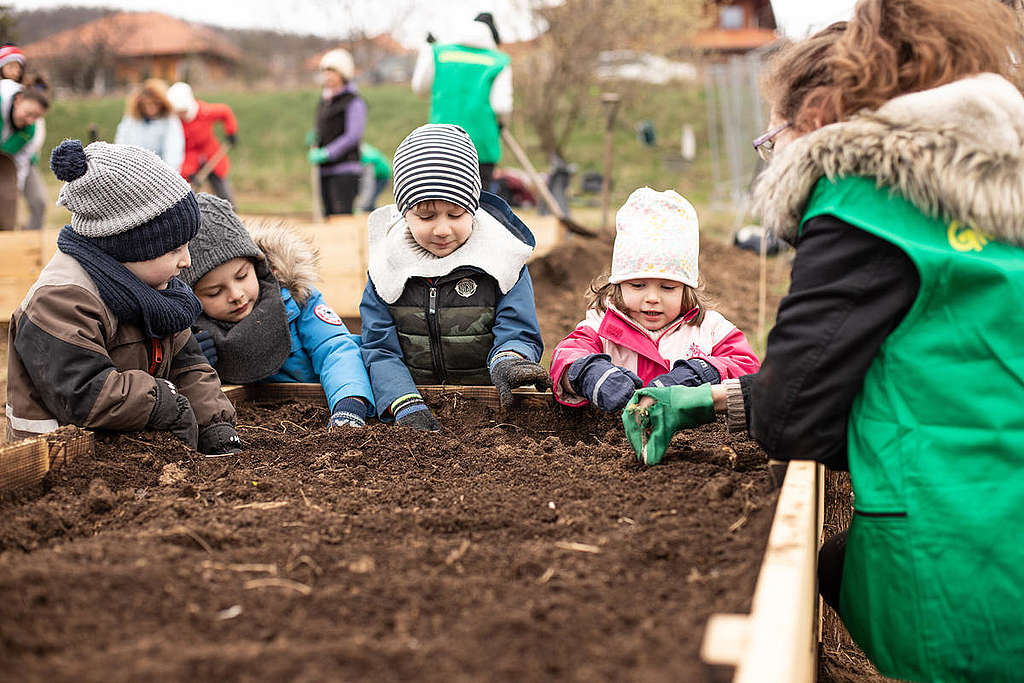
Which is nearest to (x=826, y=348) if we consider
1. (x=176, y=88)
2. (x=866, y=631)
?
(x=866, y=631)

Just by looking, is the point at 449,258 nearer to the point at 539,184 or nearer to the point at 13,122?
the point at 539,184

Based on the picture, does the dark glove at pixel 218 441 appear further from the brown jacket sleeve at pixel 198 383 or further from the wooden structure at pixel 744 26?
the wooden structure at pixel 744 26

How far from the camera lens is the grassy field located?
21609 millimetres

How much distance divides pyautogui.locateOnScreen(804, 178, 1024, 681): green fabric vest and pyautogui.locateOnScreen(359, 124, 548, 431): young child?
1.52 metres

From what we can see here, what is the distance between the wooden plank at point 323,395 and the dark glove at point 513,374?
0.15 feet

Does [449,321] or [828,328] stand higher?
[828,328]

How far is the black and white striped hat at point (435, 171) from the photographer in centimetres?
324

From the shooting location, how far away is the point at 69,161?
2.69 m

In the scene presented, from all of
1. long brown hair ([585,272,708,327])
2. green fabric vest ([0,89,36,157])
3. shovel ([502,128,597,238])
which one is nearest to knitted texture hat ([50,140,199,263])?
long brown hair ([585,272,708,327])

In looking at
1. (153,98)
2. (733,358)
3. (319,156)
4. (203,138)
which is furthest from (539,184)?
(733,358)

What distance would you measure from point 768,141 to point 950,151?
54cm

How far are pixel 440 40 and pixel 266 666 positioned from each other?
704 cm

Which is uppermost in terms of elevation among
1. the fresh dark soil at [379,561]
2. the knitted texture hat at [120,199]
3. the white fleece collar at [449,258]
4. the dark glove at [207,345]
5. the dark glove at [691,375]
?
the knitted texture hat at [120,199]

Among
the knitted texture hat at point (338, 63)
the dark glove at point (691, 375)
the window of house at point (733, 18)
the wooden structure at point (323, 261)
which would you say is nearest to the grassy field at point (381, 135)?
the knitted texture hat at point (338, 63)
